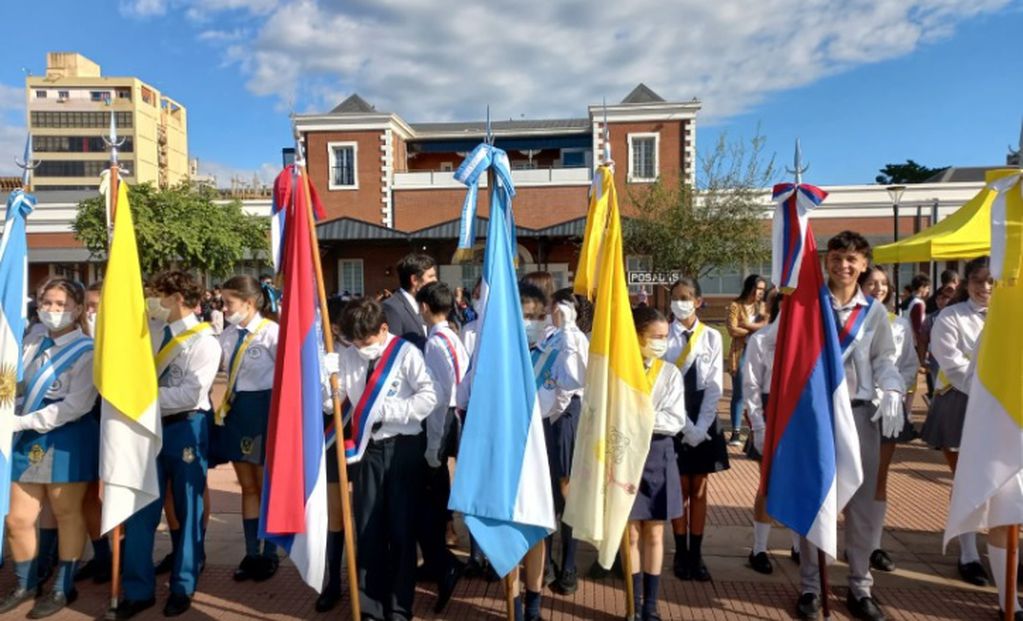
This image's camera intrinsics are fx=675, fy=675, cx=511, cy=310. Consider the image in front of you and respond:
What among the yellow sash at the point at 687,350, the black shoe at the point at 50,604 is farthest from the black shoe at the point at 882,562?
the black shoe at the point at 50,604

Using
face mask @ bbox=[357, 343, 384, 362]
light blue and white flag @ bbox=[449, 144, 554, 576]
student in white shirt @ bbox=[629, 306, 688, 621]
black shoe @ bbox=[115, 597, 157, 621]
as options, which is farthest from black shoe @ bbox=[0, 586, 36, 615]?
student in white shirt @ bbox=[629, 306, 688, 621]

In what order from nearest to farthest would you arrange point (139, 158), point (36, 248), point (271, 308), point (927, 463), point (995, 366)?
point (995, 366), point (271, 308), point (927, 463), point (36, 248), point (139, 158)

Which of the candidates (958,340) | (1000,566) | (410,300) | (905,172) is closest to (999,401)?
(1000,566)

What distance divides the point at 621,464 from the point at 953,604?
2.42 meters

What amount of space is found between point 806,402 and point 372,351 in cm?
256

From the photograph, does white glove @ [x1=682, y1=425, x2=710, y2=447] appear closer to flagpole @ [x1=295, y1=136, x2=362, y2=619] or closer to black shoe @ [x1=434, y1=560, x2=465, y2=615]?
black shoe @ [x1=434, y1=560, x2=465, y2=615]

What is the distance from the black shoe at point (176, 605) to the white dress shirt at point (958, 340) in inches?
211

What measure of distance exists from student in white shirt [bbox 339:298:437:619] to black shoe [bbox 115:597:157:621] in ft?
4.83

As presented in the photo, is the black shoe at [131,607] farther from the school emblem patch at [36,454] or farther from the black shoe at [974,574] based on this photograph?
the black shoe at [974,574]

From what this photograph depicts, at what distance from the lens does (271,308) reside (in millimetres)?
6785

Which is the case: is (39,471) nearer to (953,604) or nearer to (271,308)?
(271,308)

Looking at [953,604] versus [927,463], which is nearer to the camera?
[953,604]

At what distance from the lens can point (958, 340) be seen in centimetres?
473

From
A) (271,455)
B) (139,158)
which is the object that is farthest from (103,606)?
(139,158)
